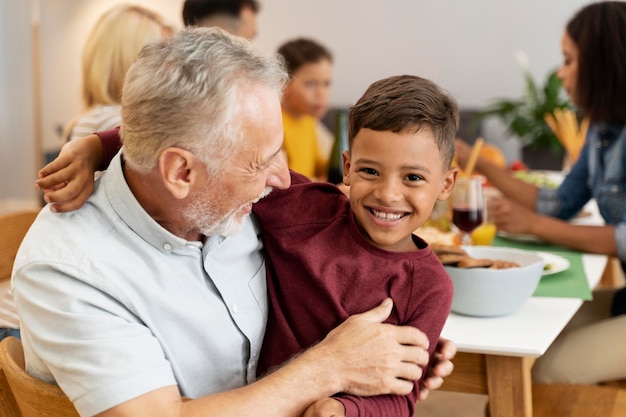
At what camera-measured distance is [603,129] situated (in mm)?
2572

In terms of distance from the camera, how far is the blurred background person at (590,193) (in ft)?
6.93

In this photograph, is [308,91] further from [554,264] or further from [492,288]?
[492,288]

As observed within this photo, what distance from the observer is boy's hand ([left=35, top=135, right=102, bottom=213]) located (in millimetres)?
1289

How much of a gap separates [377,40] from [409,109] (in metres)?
5.00

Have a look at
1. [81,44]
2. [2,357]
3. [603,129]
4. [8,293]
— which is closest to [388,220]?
[2,357]

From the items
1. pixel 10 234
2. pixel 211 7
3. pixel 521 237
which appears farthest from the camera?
pixel 211 7

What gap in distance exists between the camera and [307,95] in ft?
12.4

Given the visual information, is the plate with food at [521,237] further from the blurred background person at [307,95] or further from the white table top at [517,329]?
the blurred background person at [307,95]

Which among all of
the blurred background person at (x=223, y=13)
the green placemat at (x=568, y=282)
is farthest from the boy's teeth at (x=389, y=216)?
the blurred background person at (x=223, y=13)

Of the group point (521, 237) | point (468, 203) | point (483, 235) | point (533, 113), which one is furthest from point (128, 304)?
point (533, 113)

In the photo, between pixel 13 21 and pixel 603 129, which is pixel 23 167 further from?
pixel 603 129

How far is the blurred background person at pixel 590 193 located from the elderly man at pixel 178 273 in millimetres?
922

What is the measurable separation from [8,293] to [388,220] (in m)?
1.09

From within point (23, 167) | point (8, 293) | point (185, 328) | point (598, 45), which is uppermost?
point (598, 45)
